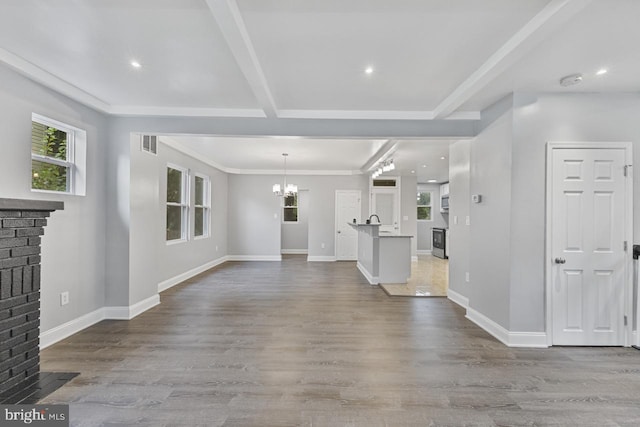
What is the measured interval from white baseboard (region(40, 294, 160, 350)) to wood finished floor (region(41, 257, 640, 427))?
11 centimetres

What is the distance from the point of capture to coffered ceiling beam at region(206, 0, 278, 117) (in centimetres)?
194

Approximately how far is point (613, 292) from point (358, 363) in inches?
108

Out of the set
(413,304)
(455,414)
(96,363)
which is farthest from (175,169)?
(455,414)

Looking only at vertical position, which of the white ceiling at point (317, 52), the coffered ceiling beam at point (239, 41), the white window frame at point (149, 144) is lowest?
the white window frame at point (149, 144)

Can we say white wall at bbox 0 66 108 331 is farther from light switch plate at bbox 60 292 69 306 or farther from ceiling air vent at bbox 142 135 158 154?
ceiling air vent at bbox 142 135 158 154

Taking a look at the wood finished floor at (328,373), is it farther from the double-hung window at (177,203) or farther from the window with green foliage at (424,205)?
the window with green foliage at (424,205)

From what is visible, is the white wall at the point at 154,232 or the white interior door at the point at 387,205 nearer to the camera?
the white wall at the point at 154,232

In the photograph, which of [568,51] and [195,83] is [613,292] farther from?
[195,83]

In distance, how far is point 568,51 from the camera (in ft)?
8.38

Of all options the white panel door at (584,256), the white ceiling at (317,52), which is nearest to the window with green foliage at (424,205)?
the white ceiling at (317,52)

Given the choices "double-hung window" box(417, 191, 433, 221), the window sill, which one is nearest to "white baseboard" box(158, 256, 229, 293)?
the window sill

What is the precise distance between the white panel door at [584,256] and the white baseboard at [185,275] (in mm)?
5633

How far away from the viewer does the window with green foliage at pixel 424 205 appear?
38.5ft

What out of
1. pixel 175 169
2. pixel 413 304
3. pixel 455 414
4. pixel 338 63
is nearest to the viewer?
pixel 455 414
